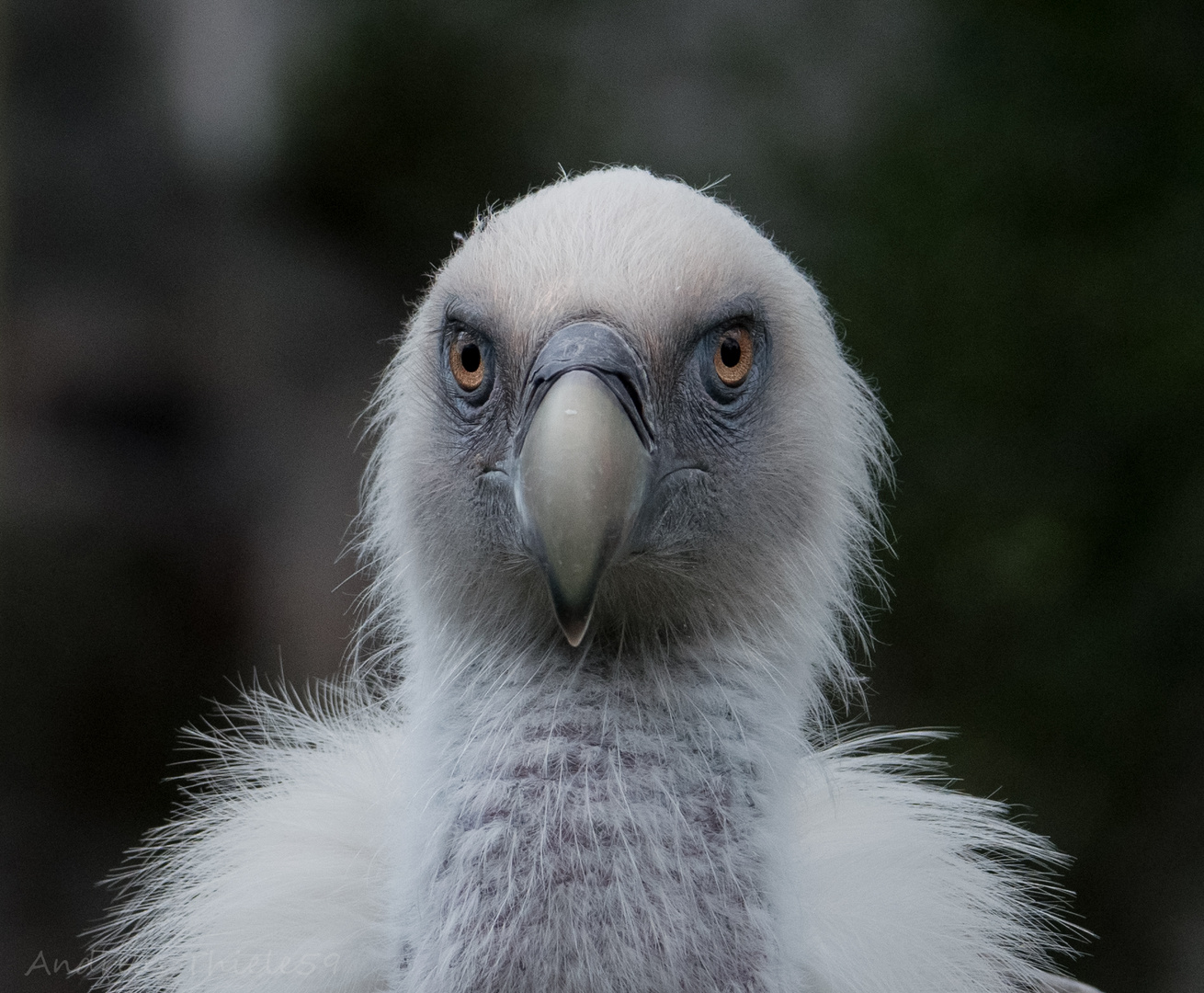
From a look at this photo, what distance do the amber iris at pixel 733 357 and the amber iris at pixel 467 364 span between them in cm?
31

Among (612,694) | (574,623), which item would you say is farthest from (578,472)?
(612,694)

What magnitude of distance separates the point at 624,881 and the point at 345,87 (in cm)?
379

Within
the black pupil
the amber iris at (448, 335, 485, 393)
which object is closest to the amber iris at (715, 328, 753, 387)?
the black pupil

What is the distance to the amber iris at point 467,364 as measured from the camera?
158 cm

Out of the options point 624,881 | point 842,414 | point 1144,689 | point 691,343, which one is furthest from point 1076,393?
point 624,881

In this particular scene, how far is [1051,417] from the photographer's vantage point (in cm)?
333

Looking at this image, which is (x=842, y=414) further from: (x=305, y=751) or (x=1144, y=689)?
(x=1144, y=689)

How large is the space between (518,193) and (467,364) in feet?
8.84

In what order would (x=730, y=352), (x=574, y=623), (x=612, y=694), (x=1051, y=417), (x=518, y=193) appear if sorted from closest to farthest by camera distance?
(x=574, y=623), (x=612, y=694), (x=730, y=352), (x=1051, y=417), (x=518, y=193)

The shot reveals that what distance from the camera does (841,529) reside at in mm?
1803

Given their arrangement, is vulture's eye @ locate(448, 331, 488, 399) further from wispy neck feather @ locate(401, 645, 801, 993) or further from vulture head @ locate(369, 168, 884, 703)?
wispy neck feather @ locate(401, 645, 801, 993)

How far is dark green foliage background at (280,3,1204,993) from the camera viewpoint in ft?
10.7

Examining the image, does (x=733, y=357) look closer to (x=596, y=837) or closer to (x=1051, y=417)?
(x=596, y=837)

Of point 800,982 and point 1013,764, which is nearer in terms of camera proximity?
point 800,982
